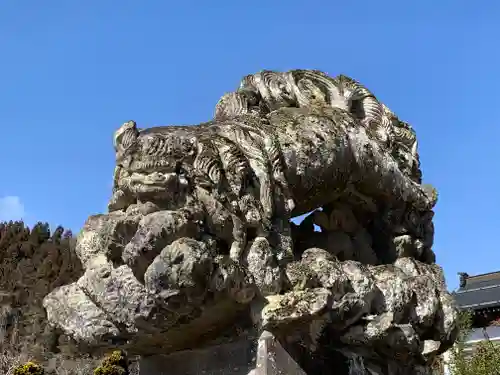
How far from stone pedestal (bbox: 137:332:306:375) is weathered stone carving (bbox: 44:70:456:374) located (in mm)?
75

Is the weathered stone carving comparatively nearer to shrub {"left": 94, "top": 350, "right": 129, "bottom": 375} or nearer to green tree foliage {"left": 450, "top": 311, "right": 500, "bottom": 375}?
shrub {"left": 94, "top": 350, "right": 129, "bottom": 375}

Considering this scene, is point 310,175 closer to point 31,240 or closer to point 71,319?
point 71,319

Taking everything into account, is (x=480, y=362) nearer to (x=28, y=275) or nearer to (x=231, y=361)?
(x=231, y=361)

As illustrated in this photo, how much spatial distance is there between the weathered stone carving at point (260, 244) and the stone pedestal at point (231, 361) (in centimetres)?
7

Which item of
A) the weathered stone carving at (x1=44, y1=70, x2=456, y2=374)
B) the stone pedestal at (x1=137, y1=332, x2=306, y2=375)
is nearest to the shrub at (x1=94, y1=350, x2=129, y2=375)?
the stone pedestal at (x1=137, y1=332, x2=306, y2=375)

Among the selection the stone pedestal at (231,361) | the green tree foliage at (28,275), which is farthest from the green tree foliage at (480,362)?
the stone pedestal at (231,361)

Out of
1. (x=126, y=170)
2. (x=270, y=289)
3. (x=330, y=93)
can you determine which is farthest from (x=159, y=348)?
(x=330, y=93)

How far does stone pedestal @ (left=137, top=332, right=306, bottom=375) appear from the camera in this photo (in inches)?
119

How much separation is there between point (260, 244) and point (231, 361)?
1.84ft

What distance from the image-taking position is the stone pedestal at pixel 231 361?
3020 millimetres

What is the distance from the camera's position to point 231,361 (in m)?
3.16

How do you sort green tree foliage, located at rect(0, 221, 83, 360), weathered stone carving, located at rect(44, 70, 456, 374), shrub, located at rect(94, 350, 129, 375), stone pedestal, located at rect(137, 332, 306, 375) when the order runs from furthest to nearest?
green tree foliage, located at rect(0, 221, 83, 360) → shrub, located at rect(94, 350, 129, 375) → stone pedestal, located at rect(137, 332, 306, 375) → weathered stone carving, located at rect(44, 70, 456, 374)

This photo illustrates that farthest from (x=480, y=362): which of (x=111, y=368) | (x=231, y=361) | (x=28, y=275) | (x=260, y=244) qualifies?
(x=28, y=275)

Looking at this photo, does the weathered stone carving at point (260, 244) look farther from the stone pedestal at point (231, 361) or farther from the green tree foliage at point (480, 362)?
the green tree foliage at point (480, 362)
